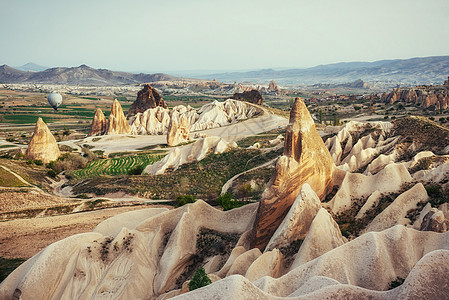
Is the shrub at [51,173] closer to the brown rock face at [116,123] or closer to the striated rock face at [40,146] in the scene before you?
the striated rock face at [40,146]

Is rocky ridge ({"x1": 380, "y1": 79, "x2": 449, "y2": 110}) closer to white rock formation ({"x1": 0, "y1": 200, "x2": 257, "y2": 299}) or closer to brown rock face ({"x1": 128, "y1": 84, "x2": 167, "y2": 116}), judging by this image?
brown rock face ({"x1": 128, "y1": 84, "x2": 167, "y2": 116})

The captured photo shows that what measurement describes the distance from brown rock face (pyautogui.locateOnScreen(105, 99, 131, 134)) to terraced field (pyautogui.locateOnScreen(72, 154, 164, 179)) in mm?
26395

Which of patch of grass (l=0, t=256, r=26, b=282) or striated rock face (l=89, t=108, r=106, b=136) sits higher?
striated rock face (l=89, t=108, r=106, b=136)

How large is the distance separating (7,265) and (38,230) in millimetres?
5722

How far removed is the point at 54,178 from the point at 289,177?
40.9 m

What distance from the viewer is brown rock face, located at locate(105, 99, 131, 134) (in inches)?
3356

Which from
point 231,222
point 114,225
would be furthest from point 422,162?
point 114,225

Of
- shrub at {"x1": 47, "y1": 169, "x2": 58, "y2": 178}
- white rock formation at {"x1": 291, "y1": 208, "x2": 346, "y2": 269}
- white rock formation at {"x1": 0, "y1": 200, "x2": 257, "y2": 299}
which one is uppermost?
white rock formation at {"x1": 291, "y1": 208, "x2": 346, "y2": 269}

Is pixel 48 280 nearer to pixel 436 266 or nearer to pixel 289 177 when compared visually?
pixel 289 177

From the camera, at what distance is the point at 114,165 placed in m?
57.3

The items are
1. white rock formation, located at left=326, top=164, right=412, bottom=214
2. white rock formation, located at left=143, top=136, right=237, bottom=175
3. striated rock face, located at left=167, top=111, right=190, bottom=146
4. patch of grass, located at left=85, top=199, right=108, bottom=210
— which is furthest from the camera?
striated rock face, located at left=167, top=111, right=190, bottom=146

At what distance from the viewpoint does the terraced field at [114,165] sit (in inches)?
2075

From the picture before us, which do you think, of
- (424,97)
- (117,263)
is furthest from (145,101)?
(117,263)

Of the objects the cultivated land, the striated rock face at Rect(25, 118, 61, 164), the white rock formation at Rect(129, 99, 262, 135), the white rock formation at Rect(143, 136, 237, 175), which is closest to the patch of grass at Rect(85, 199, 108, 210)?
the cultivated land
